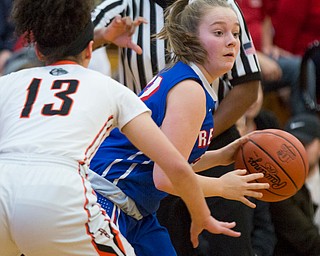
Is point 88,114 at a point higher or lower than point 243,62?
higher

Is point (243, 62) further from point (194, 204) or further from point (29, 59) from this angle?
point (29, 59)

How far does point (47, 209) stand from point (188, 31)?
1.25 metres

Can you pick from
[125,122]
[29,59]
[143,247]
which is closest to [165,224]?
[143,247]

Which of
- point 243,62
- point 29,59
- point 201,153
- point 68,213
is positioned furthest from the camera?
point 29,59

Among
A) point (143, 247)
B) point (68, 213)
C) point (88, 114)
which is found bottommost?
point (143, 247)

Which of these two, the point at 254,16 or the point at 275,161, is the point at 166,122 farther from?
the point at 254,16

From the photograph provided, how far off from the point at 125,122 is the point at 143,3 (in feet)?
5.54

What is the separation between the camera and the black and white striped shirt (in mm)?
4848

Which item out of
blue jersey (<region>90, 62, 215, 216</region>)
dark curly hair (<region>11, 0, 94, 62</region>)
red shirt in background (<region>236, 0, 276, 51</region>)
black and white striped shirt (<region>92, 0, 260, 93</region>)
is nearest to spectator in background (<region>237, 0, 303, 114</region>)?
red shirt in background (<region>236, 0, 276, 51</region>)

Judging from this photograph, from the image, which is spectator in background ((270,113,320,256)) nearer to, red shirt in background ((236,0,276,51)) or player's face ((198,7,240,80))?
player's face ((198,7,240,80))

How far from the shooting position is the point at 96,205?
345 cm

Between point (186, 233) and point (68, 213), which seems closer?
point (68, 213)

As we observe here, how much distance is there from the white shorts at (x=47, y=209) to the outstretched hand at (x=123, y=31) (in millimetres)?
1546

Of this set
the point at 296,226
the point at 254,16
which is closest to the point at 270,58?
the point at 254,16
